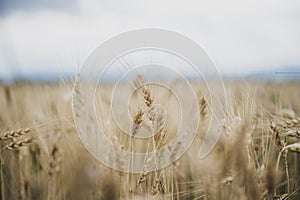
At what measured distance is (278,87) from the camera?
131cm

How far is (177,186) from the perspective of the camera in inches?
46.9

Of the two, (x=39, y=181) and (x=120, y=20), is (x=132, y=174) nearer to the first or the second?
(x=39, y=181)

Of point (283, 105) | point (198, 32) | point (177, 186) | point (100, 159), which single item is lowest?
point (177, 186)

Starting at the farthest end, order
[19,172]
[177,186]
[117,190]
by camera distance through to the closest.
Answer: [19,172] → [177,186] → [117,190]

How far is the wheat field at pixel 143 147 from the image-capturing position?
109cm

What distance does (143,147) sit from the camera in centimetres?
116

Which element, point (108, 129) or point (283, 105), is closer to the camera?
point (108, 129)

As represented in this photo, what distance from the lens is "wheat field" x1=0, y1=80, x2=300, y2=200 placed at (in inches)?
42.9

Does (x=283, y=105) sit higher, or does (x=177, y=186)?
(x=283, y=105)

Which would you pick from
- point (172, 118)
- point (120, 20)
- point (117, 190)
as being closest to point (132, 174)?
point (117, 190)

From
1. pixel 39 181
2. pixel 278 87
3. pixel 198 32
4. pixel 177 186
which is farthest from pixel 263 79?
pixel 39 181

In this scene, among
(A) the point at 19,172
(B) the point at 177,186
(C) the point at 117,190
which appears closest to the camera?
(C) the point at 117,190

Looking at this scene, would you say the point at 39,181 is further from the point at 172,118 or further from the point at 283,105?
the point at 283,105

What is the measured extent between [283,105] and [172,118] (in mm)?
377
